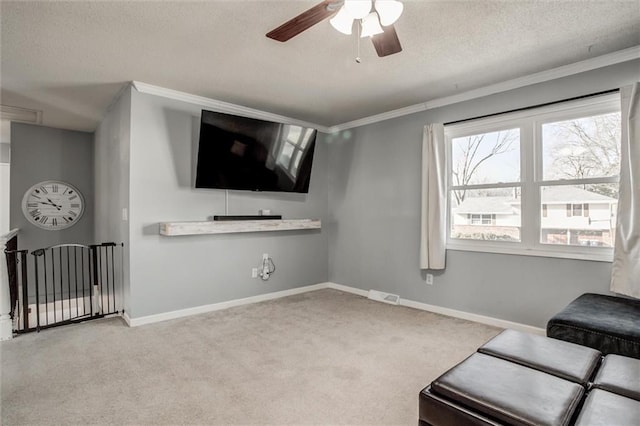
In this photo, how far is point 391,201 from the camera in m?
4.29

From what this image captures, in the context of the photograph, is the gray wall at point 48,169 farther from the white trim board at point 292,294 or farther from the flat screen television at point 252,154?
the flat screen television at point 252,154

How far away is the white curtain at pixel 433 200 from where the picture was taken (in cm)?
370

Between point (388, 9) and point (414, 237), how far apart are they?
9.27 ft

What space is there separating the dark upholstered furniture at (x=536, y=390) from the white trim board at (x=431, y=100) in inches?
94.5

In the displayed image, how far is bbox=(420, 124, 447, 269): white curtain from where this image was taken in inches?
145

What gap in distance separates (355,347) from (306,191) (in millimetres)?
2350

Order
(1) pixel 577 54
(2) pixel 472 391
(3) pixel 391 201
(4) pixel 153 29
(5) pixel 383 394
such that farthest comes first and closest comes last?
(3) pixel 391 201
(1) pixel 577 54
(4) pixel 153 29
(5) pixel 383 394
(2) pixel 472 391

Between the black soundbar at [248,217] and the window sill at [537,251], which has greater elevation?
the black soundbar at [248,217]

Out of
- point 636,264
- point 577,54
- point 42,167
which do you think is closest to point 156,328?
point 42,167

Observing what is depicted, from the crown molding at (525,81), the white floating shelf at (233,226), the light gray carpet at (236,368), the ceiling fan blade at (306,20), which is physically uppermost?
the crown molding at (525,81)

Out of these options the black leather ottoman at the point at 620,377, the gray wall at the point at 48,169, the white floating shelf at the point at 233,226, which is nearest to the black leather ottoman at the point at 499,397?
the black leather ottoman at the point at 620,377

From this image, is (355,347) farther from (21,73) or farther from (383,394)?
(21,73)

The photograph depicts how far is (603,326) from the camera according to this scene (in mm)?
2037

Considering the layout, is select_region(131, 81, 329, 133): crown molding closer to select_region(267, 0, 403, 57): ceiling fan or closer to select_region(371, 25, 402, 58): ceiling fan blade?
select_region(267, 0, 403, 57): ceiling fan
